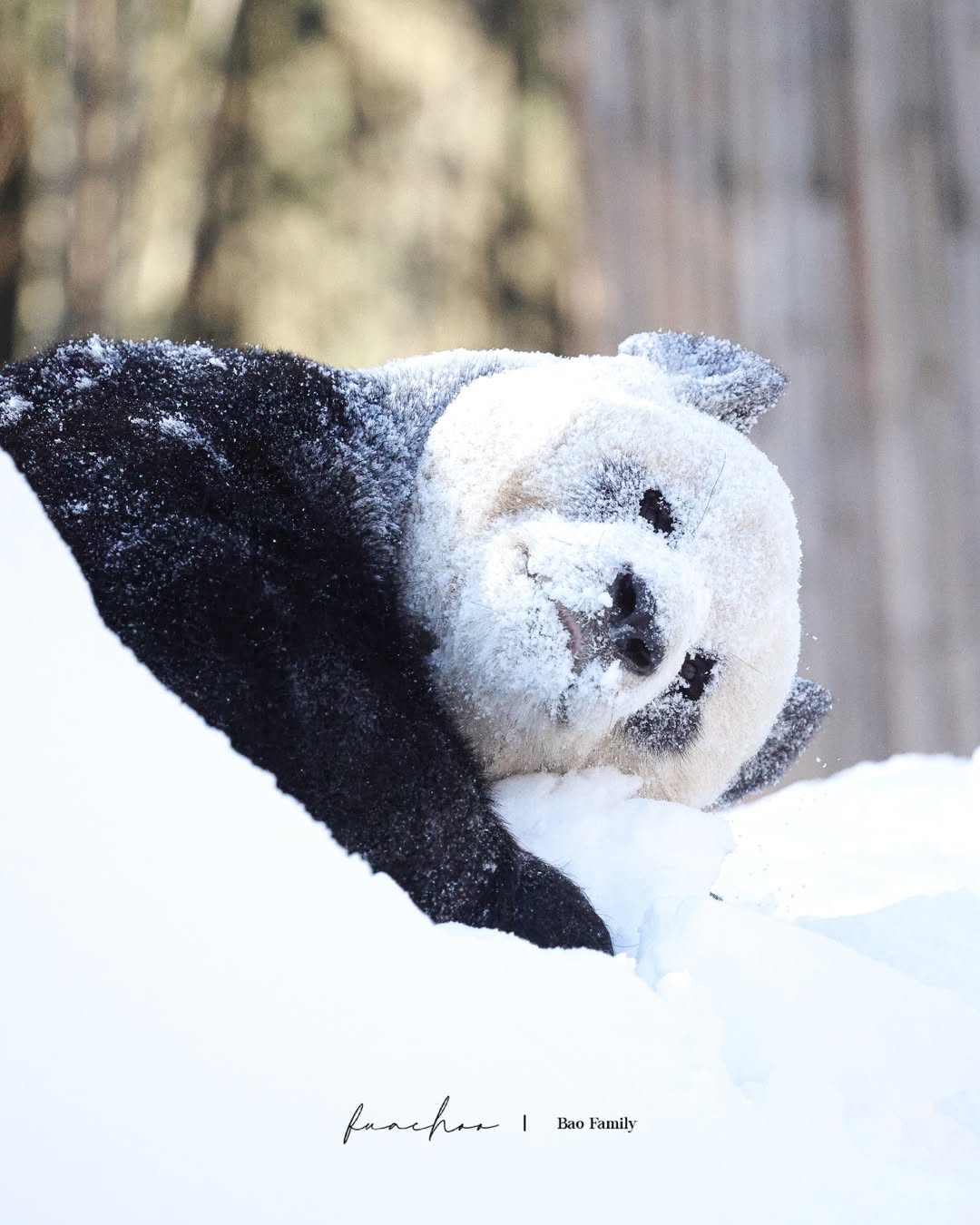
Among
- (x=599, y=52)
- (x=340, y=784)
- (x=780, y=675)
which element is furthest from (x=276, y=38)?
(x=340, y=784)

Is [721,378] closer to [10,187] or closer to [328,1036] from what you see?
[328,1036]

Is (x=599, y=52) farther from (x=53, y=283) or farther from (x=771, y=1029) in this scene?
(x=771, y=1029)

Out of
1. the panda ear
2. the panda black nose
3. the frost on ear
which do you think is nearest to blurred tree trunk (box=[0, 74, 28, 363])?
the panda ear

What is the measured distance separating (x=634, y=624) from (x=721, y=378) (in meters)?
0.50

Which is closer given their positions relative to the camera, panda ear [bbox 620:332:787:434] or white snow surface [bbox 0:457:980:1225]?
white snow surface [bbox 0:457:980:1225]

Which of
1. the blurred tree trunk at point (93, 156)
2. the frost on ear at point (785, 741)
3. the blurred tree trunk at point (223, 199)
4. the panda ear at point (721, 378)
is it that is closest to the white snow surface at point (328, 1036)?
the frost on ear at point (785, 741)

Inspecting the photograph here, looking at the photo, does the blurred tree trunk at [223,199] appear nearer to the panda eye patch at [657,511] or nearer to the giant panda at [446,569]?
the giant panda at [446,569]

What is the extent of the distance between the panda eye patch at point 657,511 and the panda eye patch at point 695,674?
0.52 feet

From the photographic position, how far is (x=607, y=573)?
1.47 meters

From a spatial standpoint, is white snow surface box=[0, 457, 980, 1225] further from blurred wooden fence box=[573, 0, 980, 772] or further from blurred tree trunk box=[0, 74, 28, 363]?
blurred tree trunk box=[0, 74, 28, 363]

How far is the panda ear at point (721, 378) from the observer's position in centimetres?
181

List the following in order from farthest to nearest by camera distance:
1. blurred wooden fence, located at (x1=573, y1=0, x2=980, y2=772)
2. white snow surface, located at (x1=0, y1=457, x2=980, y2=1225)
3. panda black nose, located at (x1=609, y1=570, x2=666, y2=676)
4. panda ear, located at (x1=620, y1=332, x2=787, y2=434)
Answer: blurred wooden fence, located at (x1=573, y1=0, x2=980, y2=772) < panda ear, located at (x1=620, y1=332, x2=787, y2=434) < panda black nose, located at (x1=609, y1=570, x2=666, y2=676) < white snow surface, located at (x1=0, y1=457, x2=980, y2=1225)

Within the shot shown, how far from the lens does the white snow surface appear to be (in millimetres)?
771

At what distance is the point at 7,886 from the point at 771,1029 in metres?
0.56
